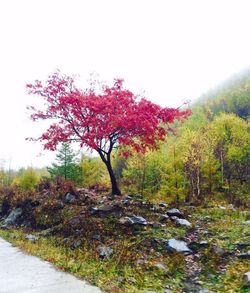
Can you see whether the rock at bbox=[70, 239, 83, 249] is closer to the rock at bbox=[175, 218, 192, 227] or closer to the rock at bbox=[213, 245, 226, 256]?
the rock at bbox=[175, 218, 192, 227]

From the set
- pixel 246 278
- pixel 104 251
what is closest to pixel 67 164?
pixel 104 251

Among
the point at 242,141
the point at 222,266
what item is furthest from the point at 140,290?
the point at 242,141

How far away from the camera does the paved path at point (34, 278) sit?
27.9ft

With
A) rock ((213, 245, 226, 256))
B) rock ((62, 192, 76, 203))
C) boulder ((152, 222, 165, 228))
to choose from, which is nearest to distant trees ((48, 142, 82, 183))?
rock ((62, 192, 76, 203))

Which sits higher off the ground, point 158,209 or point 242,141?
point 242,141

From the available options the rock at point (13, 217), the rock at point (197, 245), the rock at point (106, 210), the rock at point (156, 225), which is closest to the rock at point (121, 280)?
Result: the rock at point (197, 245)

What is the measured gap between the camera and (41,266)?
10.9 metres

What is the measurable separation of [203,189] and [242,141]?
7.96m

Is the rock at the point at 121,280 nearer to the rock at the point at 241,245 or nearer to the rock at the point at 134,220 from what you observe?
the rock at the point at 241,245

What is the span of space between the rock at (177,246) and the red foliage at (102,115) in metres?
5.86

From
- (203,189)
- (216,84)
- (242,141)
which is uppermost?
(216,84)

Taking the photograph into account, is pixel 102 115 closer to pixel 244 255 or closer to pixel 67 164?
pixel 244 255

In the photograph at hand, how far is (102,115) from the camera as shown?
16922 millimetres

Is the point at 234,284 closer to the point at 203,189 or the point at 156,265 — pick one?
the point at 156,265
